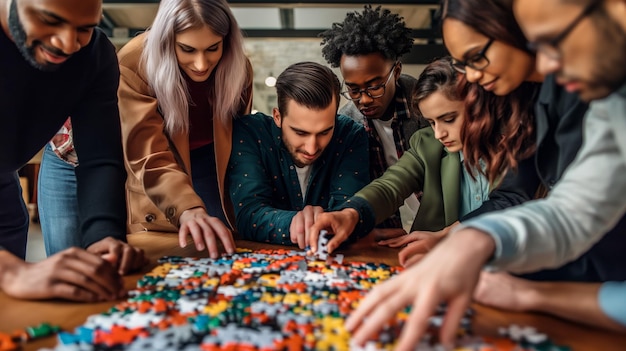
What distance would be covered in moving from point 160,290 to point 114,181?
51 cm

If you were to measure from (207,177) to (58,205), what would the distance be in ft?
2.05

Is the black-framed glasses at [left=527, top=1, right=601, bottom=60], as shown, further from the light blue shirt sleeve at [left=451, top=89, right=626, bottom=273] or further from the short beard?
the short beard

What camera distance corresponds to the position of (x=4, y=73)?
4.34ft

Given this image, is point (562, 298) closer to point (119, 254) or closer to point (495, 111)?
point (495, 111)

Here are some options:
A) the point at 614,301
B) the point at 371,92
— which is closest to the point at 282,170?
the point at 371,92

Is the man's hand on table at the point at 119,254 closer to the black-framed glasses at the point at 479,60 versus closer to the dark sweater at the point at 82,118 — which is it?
the dark sweater at the point at 82,118

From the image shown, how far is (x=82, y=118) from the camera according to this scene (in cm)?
153

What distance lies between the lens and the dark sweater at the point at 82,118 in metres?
1.35

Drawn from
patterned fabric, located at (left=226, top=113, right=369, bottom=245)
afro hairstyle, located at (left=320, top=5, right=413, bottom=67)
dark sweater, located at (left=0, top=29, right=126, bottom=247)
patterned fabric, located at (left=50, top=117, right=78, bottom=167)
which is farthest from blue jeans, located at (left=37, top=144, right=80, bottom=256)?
afro hairstyle, located at (left=320, top=5, right=413, bottom=67)

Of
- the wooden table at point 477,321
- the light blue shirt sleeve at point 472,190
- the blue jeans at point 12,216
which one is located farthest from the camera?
the light blue shirt sleeve at point 472,190

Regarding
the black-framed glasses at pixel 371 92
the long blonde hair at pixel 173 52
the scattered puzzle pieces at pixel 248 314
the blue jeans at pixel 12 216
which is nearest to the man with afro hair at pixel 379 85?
the black-framed glasses at pixel 371 92

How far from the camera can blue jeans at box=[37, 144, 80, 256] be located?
1.97m

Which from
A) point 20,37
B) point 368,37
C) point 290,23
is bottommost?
point 20,37

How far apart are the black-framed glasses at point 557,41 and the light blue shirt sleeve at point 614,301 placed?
0.47 meters
